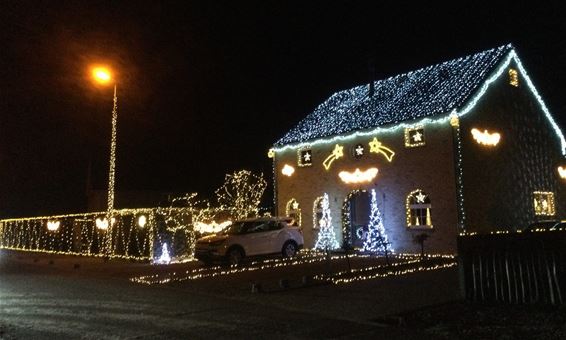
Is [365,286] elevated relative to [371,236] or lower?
lower

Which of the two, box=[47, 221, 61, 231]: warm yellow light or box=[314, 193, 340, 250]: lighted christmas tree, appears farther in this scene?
box=[47, 221, 61, 231]: warm yellow light

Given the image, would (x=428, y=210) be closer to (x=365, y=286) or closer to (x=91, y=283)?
(x=365, y=286)

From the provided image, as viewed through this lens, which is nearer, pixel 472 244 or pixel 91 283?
pixel 472 244

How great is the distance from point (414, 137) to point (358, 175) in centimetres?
322

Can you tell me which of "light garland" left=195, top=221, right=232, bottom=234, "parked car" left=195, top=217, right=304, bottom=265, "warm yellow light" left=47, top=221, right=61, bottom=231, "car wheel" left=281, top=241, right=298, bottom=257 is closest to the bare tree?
"warm yellow light" left=47, top=221, right=61, bottom=231

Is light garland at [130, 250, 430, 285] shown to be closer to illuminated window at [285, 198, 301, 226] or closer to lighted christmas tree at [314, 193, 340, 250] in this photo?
lighted christmas tree at [314, 193, 340, 250]

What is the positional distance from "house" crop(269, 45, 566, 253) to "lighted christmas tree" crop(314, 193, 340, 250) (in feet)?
1.22

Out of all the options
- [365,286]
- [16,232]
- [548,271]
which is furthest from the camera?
[16,232]

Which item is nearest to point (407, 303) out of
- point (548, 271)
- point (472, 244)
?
point (472, 244)

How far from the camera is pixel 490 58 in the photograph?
2270 cm

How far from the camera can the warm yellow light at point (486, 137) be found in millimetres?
21234

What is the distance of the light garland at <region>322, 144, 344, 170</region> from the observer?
24875 mm

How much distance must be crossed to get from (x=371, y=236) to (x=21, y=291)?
44.0 feet

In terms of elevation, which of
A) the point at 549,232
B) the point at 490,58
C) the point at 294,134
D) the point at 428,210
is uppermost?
the point at 490,58
